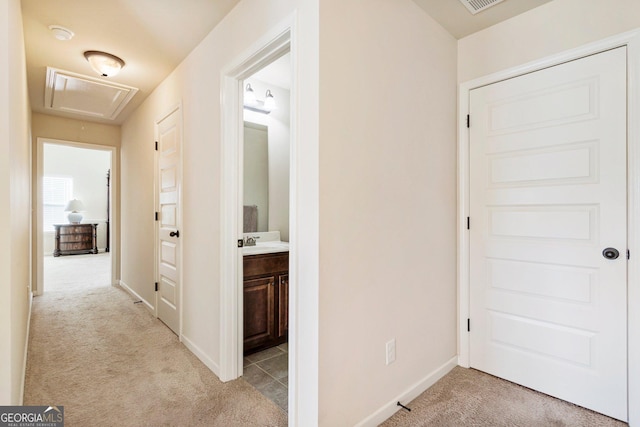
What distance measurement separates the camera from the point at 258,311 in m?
2.58

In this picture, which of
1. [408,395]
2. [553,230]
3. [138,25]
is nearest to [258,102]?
[138,25]

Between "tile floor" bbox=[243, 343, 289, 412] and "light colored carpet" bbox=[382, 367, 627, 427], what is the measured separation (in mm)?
678

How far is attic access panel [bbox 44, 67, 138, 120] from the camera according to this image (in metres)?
3.19

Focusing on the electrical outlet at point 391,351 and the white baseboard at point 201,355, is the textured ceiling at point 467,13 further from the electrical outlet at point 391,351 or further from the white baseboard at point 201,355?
the white baseboard at point 201,355

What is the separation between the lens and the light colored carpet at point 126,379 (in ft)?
5.89

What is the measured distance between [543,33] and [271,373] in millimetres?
2909

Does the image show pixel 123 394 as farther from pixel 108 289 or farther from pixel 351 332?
pixel 108 289

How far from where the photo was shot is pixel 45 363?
7.87ft

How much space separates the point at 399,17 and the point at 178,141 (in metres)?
2.08

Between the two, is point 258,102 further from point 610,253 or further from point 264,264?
point 610,253

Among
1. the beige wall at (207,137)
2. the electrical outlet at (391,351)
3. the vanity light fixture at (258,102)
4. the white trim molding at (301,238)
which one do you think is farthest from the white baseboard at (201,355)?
the vanity light fixture at (258,102)

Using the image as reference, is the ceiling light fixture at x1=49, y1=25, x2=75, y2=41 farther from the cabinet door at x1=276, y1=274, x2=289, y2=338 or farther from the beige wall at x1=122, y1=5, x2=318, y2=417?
the cabinet door at x1=276, y1=274, x2=289, y2=338

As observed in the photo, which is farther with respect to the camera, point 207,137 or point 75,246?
point 75,246

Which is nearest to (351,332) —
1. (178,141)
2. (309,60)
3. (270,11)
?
(309,60)
